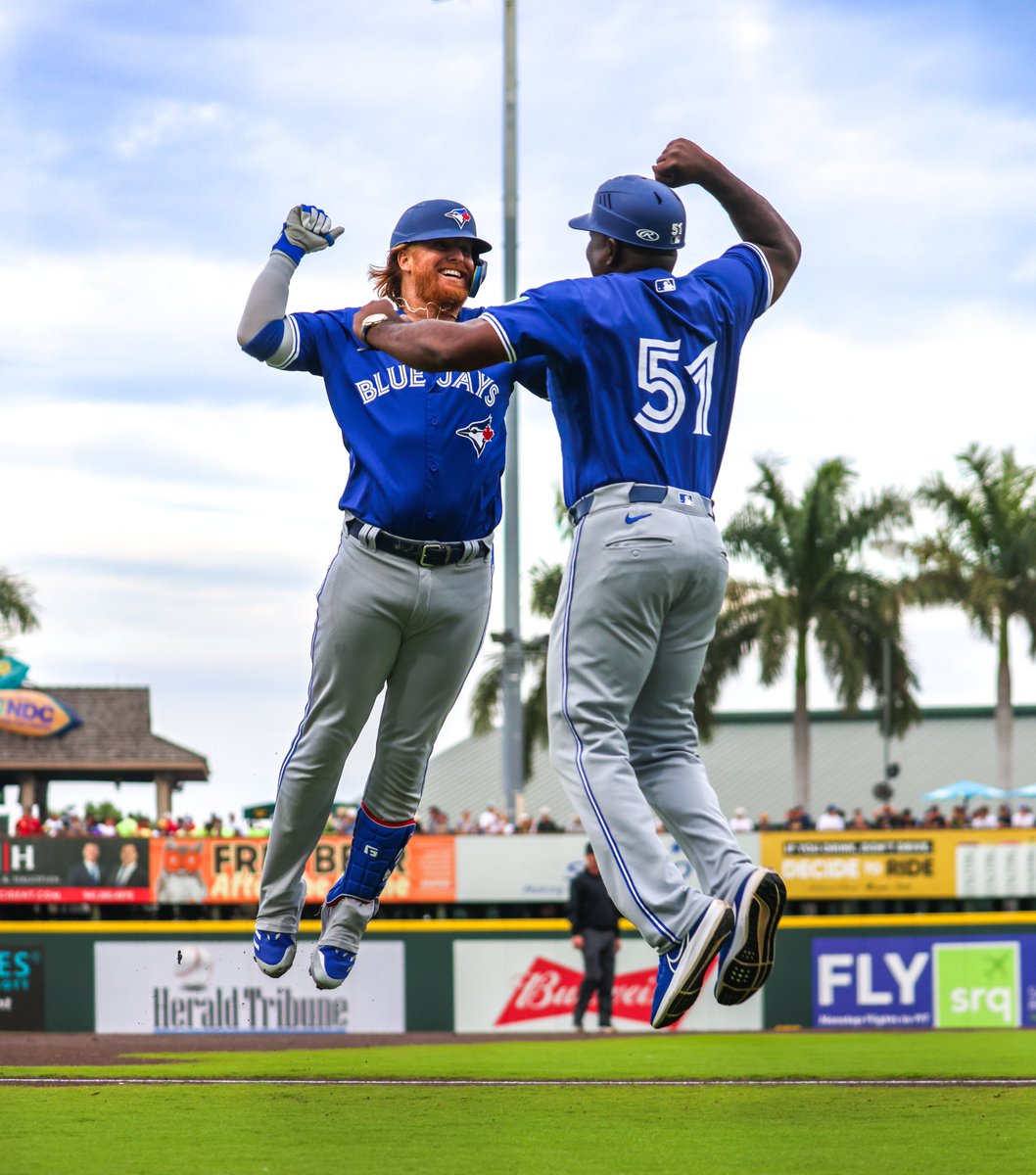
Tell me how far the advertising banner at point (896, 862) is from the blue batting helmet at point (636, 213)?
51.7 ft

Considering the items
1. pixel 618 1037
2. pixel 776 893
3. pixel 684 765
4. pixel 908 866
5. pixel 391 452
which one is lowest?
pixel 618 1037

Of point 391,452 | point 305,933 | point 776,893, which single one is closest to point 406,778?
point 391,452

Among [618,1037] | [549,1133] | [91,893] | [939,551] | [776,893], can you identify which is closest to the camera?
[776,893]

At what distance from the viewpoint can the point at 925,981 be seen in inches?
791

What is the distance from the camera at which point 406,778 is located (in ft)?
21.4

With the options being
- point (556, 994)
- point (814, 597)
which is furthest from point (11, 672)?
point (556, 994)

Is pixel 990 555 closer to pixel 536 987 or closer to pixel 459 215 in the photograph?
pixel 536 987

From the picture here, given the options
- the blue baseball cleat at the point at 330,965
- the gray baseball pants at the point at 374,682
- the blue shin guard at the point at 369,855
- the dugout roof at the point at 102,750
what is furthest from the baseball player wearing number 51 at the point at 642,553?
the dugout roof at the point at 102,750

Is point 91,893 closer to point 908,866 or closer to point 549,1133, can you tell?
point 908,866

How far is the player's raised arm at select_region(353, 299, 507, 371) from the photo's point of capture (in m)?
5.05

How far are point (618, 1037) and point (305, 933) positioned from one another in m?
4.63

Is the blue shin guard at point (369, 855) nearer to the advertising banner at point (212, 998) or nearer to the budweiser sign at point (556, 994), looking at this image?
the budweiser sign at point (556, 994)

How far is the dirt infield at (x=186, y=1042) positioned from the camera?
13861mm

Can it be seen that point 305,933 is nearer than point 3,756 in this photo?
Yes
